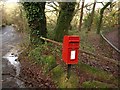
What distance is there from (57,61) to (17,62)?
2779 mm

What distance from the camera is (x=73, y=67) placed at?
8.31 m

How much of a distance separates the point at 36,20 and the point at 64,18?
1359 millimetres

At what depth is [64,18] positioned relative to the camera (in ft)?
37.0

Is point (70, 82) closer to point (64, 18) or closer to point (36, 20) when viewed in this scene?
point (64, 18)

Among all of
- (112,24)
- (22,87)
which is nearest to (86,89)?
(22,87)

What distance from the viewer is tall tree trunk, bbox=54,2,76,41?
1102 centimetres

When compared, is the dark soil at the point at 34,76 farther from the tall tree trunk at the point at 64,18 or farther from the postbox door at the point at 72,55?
the tall tree trunk at the point at 64,18

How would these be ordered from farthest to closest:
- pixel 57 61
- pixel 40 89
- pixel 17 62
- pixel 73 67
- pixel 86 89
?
1. pixel 17 62
2. pixel 57 61
3. pixel 73 67
4. pixel 40 89
5. pixel 86 89

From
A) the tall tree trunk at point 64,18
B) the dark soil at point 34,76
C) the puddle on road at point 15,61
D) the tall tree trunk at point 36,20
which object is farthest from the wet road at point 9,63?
the tall tree trunk at point 64,18

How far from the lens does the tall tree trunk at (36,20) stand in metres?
11.4

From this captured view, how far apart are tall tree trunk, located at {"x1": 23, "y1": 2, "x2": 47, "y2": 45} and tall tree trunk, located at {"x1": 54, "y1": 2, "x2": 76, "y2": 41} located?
0.82 m

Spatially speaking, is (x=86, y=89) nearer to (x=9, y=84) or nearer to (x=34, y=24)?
(x=9, y=84)

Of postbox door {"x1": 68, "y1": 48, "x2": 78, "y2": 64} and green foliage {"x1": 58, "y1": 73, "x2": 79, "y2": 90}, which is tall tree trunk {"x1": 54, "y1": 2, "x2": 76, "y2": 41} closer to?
green foliage {"x1": 58, "y1": 73, "x2": 79, "y2": 90}

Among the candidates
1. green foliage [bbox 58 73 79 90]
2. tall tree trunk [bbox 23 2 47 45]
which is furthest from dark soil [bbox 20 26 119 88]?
tall tree trunk [bbox 23 2 47 45]
